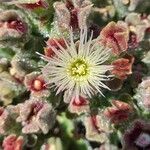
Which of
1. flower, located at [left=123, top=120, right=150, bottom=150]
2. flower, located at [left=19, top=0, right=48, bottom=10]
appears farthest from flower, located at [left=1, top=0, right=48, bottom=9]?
flower, located at [left=123, top=120, right=150, bottom=150]

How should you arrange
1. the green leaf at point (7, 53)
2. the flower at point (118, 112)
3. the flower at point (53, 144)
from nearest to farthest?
the flower at point (118, 112), the flower at point (53, 144), the green leaf at point (7, 53)

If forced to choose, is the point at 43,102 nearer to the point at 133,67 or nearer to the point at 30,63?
the point at 30,63

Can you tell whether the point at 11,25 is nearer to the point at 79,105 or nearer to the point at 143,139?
the point at 79,105

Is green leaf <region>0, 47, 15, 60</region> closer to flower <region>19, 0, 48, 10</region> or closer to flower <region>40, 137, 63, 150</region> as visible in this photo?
flower <region>19, 0, 48, 10</region>

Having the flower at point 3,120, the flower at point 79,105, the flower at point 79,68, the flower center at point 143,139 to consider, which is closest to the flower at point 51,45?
the flower at point 79,68

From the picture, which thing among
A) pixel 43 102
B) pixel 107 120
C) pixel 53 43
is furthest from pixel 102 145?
pixel 53 43

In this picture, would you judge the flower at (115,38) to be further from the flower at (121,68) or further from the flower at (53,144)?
the flower at (53,144)
